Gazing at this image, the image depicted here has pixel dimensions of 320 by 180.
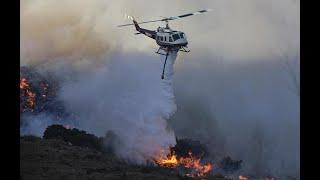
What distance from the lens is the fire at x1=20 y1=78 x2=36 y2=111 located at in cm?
10062

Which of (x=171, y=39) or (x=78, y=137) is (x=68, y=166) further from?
(x=78, y=137)

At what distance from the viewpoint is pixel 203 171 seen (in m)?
85.4

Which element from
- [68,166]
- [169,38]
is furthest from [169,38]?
[68,166]

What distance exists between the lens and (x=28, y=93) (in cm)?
10162

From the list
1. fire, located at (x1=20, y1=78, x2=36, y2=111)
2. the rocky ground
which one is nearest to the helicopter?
the rocky ground

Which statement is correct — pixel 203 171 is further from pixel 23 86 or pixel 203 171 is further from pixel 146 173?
pixel 23 86

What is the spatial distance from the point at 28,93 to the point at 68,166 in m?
42.7

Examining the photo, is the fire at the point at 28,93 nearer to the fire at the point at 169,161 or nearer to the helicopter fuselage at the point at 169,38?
the fire at the point at 169,161

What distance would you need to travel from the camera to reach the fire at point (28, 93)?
101 m

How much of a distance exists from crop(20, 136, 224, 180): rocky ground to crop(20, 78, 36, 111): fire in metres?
25.1

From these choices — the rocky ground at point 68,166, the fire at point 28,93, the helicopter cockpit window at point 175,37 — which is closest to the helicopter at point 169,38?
the helicopter cockpit window at point 175,37

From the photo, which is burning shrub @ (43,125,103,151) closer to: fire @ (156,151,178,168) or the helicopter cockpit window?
fire @ (156,151,178,168)
